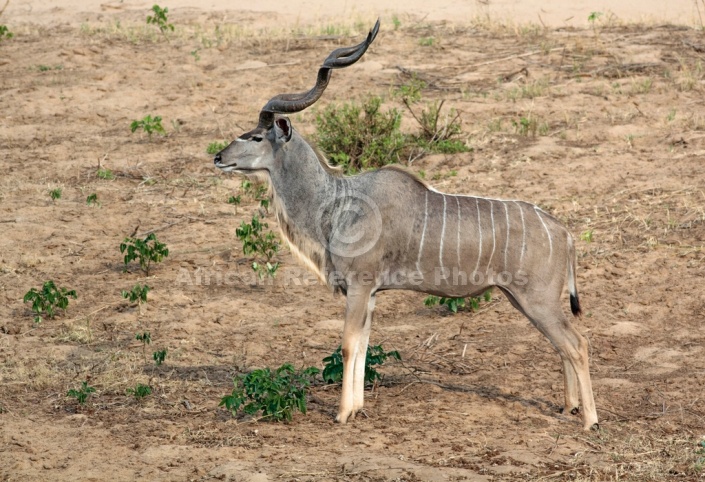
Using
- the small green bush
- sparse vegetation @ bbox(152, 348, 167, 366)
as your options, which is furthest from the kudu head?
the small green bush

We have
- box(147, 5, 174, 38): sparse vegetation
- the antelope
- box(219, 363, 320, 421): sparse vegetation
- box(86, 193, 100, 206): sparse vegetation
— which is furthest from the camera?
box(147, 5, 174, 38): sparse vegetation

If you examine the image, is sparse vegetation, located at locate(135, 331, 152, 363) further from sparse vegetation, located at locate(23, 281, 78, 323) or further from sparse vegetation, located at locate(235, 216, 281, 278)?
A: sparse vegetation, located at locate(235, 216, 281, 278)

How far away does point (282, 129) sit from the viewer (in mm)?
5875

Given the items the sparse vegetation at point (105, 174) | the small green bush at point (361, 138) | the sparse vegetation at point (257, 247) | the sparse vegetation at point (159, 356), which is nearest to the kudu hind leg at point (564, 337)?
the sparse vegetation at point (159, 356)

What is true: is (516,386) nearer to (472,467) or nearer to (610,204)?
(472,467)

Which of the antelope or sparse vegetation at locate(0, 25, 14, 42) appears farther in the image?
sparse vegetation at locate(0, 25, 14, 42)

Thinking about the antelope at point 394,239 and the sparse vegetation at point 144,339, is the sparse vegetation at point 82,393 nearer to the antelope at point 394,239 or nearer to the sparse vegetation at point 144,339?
the sparse vegetation at point 144,339

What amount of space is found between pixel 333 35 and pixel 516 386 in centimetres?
759

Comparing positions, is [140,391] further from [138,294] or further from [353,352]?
[138,294]

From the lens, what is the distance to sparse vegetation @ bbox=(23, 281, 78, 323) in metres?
6.76

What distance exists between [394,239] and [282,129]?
0.88 m

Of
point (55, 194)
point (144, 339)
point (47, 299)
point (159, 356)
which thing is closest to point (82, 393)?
point (159, 356)

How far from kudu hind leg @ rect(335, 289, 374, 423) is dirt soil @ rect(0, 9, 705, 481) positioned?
0.09 metres

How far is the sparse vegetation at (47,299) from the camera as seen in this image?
266 inches
